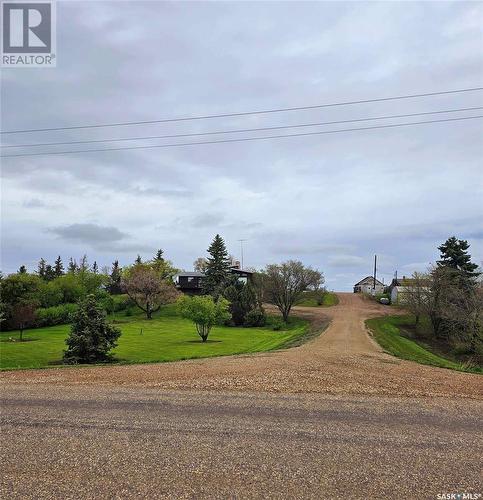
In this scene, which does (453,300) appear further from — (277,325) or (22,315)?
(22,315)

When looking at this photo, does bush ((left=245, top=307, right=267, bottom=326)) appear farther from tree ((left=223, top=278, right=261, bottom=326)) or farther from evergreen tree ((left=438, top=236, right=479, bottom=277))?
evergreen tree ((left=438, top=236, right=479, bottom=277))

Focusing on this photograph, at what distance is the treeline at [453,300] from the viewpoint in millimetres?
35812

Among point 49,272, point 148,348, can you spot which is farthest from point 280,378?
point 49,272

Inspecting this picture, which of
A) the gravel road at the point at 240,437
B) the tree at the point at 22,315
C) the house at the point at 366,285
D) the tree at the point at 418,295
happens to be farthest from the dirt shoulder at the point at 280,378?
the house at the point at 366,285

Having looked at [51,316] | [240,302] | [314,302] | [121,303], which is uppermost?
[240,302]

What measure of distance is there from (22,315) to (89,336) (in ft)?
81.5

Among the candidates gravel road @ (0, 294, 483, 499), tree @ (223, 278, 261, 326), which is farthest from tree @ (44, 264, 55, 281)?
gravel road @ (0, 294, 483, 499)

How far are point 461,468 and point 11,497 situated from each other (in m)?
6.48

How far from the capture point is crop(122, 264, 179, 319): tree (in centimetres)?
5819

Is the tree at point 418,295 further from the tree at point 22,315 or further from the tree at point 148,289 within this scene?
the tree at point 22,315

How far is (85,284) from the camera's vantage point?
225ft

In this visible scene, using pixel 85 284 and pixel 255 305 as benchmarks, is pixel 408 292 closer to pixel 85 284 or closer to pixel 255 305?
pixel 255 305

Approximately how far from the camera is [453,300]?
4322cm

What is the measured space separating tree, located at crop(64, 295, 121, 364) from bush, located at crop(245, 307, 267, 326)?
26914mm
